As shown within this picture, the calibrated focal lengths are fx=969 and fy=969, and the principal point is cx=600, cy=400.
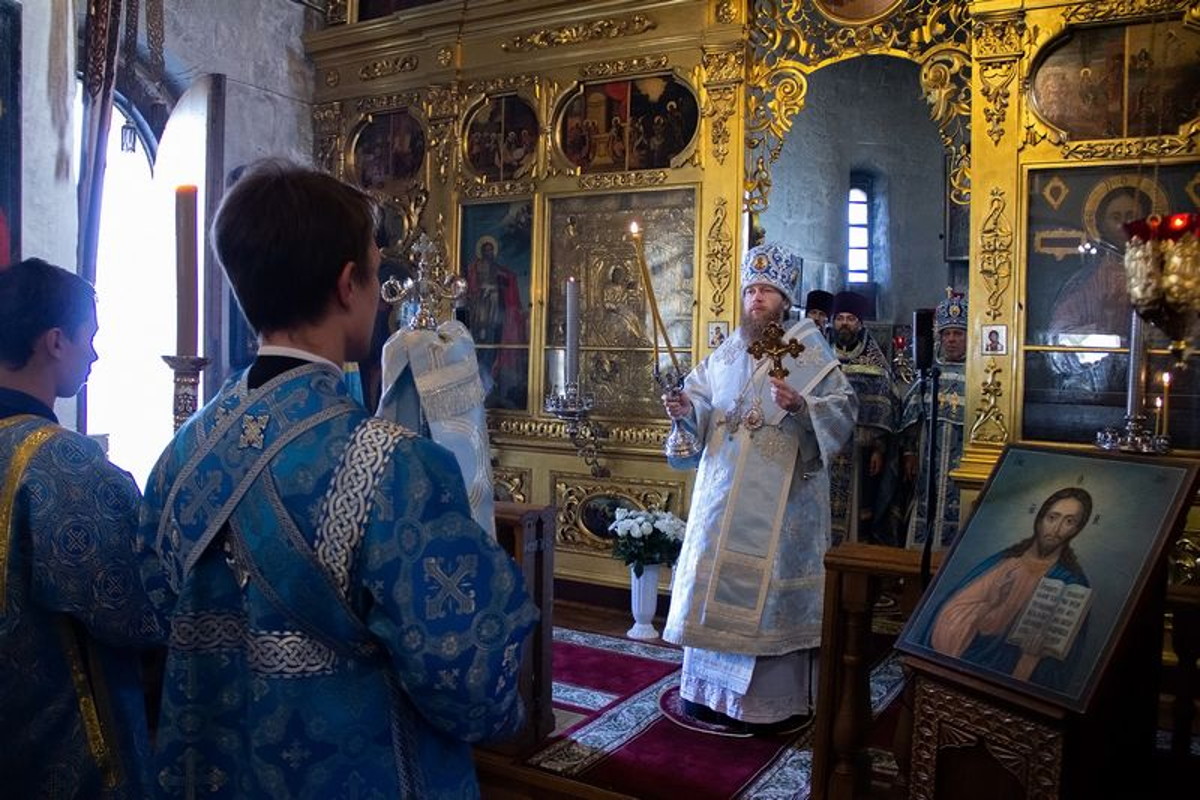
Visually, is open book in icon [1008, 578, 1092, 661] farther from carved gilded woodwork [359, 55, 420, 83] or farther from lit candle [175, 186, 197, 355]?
carved gilded woodwork [359, 55, 420, 83]

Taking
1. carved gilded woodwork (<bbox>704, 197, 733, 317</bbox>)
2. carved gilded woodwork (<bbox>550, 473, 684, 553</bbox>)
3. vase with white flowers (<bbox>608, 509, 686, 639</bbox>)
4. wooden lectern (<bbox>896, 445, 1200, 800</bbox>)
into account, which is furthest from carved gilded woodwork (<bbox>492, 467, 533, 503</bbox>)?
wooden lectern (<bbox>896, 445, 1200, 800</bbox>)

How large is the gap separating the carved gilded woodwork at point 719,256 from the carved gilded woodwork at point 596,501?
1339 millimetres

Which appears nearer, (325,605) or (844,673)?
(325,605)

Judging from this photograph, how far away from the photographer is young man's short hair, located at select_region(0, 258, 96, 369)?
2.09 m

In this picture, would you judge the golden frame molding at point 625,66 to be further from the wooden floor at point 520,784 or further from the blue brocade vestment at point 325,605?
the blue brocade vestment at point 325,605

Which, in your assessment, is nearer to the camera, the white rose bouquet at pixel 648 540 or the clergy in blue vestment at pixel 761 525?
the clergy in blue vestment at pixel 761 525

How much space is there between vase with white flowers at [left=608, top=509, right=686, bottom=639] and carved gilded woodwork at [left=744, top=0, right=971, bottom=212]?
2.27 metres

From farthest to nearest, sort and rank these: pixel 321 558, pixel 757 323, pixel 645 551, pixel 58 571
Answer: pixel 645 551, pixel 757 323, pixel 58 571, pixel 321 558

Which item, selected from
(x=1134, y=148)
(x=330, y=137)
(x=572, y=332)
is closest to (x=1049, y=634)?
(x=572, y=332)

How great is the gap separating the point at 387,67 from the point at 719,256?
3.55 m

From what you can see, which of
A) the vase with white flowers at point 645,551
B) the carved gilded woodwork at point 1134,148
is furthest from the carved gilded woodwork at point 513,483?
the carved gilded woodwork at point 1134,148

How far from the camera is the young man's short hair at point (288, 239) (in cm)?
146

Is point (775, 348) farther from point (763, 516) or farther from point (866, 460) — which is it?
point (866, 460)

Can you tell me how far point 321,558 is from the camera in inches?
56.6
